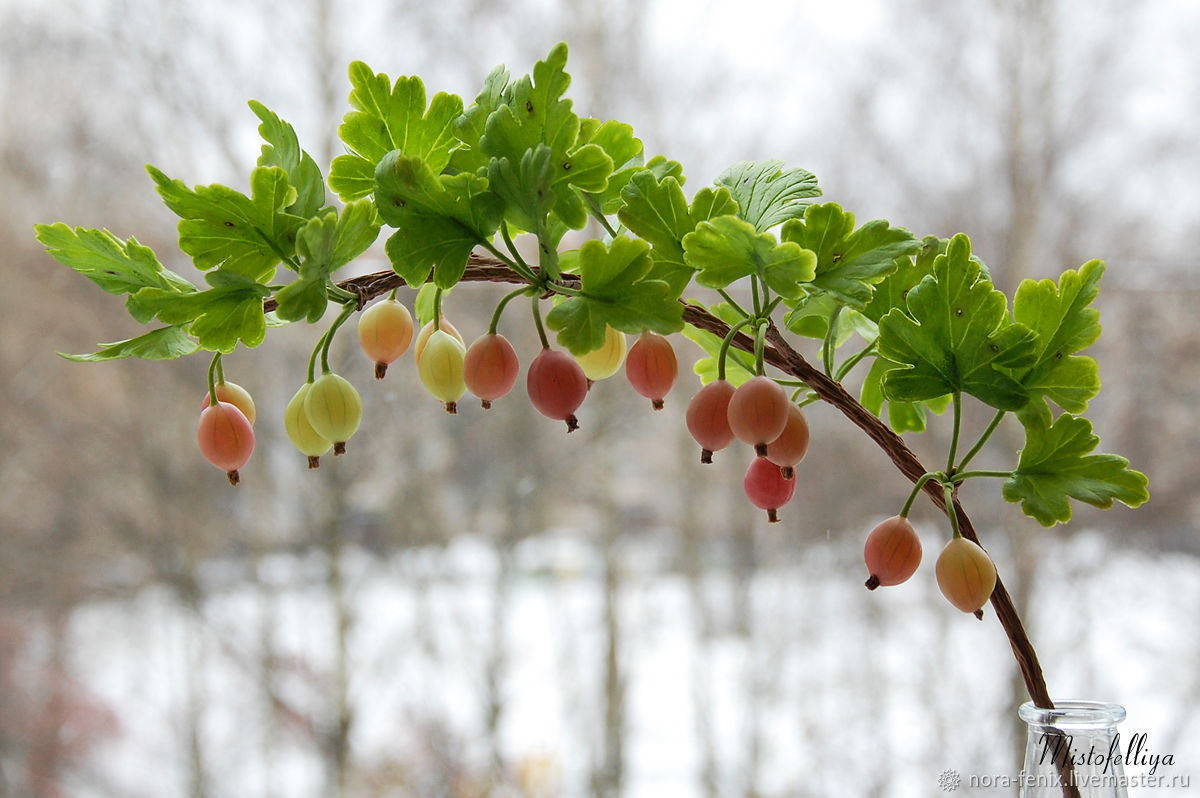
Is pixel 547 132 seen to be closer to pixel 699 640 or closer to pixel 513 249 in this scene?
pixel 513 249

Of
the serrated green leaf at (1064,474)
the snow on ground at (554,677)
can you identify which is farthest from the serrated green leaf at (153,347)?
the snow on ground at (554,677)

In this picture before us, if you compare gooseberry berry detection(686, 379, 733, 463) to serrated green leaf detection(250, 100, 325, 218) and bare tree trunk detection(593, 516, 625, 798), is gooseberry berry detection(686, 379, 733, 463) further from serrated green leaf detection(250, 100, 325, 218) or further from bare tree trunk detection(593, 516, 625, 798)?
bare tree trunk detection(593, 516, 625, 798)

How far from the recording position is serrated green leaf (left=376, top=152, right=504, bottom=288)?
1.14 ft

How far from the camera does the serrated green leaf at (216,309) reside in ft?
1.18

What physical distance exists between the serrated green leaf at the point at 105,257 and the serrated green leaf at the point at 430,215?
3.9 inches

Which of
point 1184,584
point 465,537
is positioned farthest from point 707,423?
point 1184,584

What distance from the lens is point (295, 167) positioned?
383 millimetres

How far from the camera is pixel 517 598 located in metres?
1.68

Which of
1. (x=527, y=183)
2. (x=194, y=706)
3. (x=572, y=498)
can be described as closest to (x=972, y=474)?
(x=527, y=183)

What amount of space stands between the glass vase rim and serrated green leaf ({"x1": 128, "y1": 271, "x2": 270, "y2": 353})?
1.19 feet

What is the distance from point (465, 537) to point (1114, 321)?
3.58 feet

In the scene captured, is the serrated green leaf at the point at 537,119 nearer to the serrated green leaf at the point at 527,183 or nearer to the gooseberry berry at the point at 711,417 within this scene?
the serrated green leaf at the point at 527,183

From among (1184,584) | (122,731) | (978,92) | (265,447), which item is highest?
(978,92)

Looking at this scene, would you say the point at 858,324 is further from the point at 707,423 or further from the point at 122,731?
the point at 122,731
